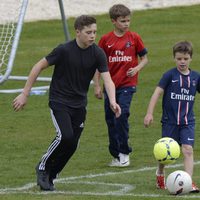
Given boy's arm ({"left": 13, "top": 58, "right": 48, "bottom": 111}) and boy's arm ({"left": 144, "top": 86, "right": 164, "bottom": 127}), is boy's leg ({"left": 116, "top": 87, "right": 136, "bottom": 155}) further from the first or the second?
boy's arm ({"left": 13, "top": 58, "right": 48, "bottom": 111})

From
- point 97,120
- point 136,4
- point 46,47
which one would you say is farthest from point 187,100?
point 136,4

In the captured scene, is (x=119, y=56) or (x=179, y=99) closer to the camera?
(x=179, y=99)

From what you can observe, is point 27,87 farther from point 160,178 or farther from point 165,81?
point 160,178

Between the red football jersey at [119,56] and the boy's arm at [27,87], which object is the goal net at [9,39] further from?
the boy's arm at [27,87]

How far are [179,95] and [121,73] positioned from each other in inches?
78.4

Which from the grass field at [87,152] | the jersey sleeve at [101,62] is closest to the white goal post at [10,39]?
the grass field at [87,152]

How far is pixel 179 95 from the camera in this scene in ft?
34.4

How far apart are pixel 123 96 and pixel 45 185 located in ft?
7.65

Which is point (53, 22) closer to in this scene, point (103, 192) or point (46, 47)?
point (46, 47)

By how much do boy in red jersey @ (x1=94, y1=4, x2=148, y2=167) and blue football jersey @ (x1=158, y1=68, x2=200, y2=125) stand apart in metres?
1.75

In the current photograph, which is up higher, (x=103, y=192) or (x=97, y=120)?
(x=103, y=192)

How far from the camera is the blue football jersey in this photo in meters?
10.5

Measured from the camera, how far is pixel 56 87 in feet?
34.3

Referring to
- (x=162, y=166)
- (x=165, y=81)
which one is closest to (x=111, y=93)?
(x=165, y=81)
